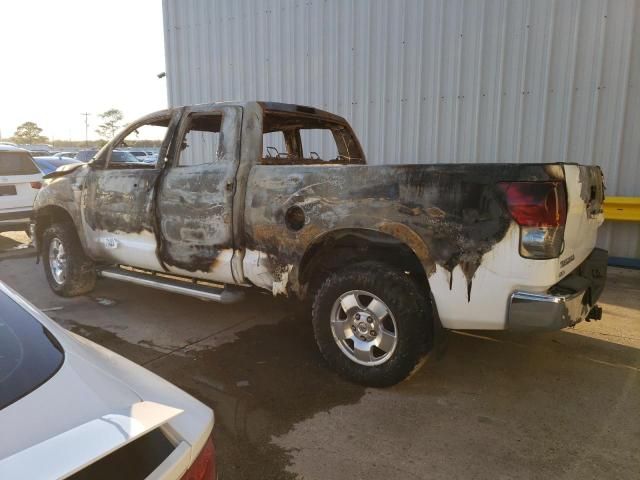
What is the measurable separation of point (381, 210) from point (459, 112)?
476 cm

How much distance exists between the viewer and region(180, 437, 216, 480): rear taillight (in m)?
1.32

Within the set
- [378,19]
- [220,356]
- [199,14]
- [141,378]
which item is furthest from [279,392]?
[199,14]

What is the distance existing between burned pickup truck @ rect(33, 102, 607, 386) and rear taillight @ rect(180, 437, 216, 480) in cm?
194

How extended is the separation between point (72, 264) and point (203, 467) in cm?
475

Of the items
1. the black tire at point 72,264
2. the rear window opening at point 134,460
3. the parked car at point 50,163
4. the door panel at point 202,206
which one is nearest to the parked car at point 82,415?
the rear window opening at point 134,460

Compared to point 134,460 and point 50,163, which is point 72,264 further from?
point 50,163

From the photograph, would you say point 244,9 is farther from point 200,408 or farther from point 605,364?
point 200,408

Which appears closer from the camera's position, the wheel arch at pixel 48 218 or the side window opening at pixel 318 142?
the wheel arch at pixel 48 218

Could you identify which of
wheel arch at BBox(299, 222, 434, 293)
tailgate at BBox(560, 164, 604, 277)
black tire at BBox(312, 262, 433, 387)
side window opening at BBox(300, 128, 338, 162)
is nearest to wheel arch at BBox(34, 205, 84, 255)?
wheel arch at BBox(299, 222, 434, 293)

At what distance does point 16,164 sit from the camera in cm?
879

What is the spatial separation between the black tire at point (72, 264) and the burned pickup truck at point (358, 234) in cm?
55

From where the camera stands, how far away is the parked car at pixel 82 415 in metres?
1.11

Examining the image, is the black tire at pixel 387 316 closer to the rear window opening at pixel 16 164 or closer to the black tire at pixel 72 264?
the black tire at pixel 72 264

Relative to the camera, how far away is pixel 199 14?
32.0ft
